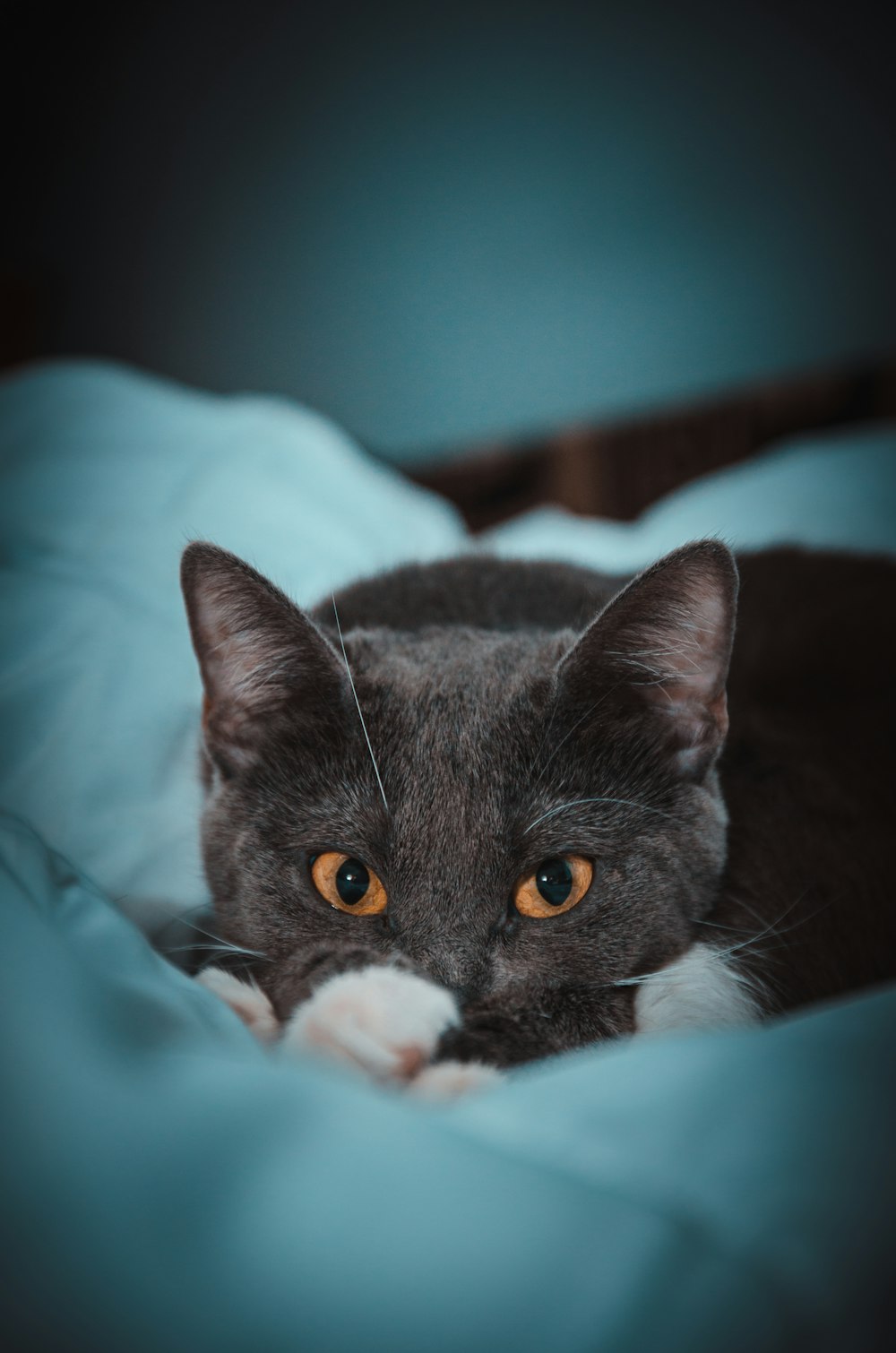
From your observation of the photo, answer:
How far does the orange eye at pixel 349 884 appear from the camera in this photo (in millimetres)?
711

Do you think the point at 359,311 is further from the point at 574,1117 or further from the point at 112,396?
the point at 574,1117

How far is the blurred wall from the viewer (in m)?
1.79

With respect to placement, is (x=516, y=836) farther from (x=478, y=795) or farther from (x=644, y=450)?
(x=644, y=450)

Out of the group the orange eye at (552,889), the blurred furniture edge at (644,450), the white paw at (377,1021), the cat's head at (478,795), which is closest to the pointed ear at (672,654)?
the cat's head at (478,795)

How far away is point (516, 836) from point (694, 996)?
185 mm

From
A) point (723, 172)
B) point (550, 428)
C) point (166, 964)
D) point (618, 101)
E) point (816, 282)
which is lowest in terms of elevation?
point (166, 964)

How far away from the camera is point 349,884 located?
0.72 meters

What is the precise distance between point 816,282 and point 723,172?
1.01 ft

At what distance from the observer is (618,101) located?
183 cm

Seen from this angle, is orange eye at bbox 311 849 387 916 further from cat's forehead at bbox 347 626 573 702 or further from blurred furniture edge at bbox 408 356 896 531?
blurred furniture edge at bbox 408 356 896 531

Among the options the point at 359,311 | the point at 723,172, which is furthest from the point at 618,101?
the point at 359,311

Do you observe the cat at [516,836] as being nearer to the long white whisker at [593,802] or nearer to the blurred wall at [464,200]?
the long white whisker at [593,802]

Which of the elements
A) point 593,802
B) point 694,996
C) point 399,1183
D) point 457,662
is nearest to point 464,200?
point 457,662

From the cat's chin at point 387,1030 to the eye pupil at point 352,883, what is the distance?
0.09 meters
